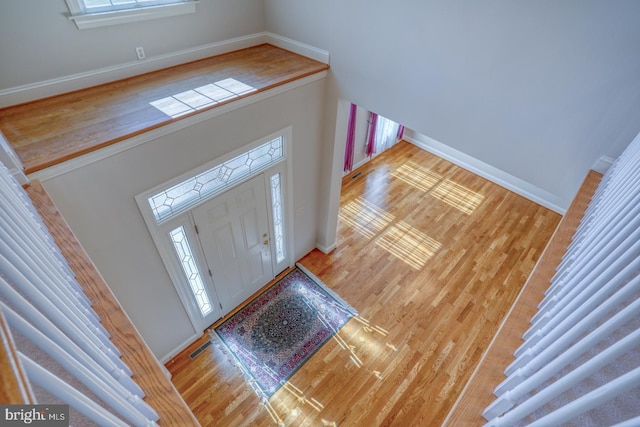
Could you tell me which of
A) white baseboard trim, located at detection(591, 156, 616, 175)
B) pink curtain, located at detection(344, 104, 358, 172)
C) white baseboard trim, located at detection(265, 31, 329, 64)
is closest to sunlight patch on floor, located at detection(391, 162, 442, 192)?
pink curtain, located at detection(344, 104, 358, 172)

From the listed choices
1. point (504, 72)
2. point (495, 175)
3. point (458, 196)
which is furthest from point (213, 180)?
point (495, 175)

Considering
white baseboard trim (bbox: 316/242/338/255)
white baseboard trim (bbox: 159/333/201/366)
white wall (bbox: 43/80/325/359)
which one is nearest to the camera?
white wall (bbox: 43/80/325/359)

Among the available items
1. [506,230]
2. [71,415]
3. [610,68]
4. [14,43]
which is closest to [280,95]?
[14,43]

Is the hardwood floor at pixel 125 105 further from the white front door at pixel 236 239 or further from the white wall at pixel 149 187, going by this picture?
the white front door at pixel 236 239

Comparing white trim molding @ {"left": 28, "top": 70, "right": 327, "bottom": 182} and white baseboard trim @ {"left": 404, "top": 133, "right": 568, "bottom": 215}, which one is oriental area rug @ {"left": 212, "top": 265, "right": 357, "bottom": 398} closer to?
white trim molding @ {"left": 28, "top": 70, "right": 327, "bottom": 182}

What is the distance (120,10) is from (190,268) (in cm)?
249

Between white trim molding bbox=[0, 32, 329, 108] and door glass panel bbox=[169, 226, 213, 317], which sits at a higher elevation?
white trim molding bbox=[0, 32, 329, 108]

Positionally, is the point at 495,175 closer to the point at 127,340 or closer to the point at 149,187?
the point at 149,187

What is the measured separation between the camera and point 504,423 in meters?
0.88

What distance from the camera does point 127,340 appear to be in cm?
131

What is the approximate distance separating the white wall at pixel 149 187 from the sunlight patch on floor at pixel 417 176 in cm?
344

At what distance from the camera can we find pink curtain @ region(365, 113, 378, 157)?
655 cm

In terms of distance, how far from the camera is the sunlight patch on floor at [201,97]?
264cm

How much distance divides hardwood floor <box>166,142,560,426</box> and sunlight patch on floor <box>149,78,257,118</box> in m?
2.80
